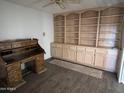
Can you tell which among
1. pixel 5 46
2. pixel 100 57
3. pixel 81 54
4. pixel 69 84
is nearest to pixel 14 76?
pixel 5 46

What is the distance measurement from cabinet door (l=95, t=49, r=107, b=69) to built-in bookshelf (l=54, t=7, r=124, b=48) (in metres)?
0.39

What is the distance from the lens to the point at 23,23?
326 centimetres

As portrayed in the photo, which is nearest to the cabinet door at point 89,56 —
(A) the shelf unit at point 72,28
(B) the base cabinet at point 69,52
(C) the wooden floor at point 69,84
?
(B) the base cabinet at point 69,52

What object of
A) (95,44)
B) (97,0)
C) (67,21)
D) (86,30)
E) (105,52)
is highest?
(97,0)

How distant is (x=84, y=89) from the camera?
2328 millimetres

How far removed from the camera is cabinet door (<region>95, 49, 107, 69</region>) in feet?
10.7

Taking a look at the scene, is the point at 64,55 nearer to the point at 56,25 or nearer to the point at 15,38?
the point at 56,25

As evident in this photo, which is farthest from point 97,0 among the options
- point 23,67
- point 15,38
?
point 23,67

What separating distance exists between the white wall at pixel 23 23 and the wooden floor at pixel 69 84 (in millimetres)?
1638

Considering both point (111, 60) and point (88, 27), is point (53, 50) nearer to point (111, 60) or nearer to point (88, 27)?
point (88, 27)

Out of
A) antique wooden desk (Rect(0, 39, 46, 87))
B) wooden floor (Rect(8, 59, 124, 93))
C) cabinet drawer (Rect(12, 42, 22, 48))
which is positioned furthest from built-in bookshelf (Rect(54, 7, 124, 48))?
cabinet drawer (Rect(12, 42, 22, 48))

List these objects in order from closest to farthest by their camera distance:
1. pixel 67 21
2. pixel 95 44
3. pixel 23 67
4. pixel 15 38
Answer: pixel 15 38 < pixel 23 67 < pixel 95 44 < pixel 67 21

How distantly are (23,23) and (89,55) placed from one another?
2.98 m

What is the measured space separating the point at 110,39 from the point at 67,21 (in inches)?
86.5
